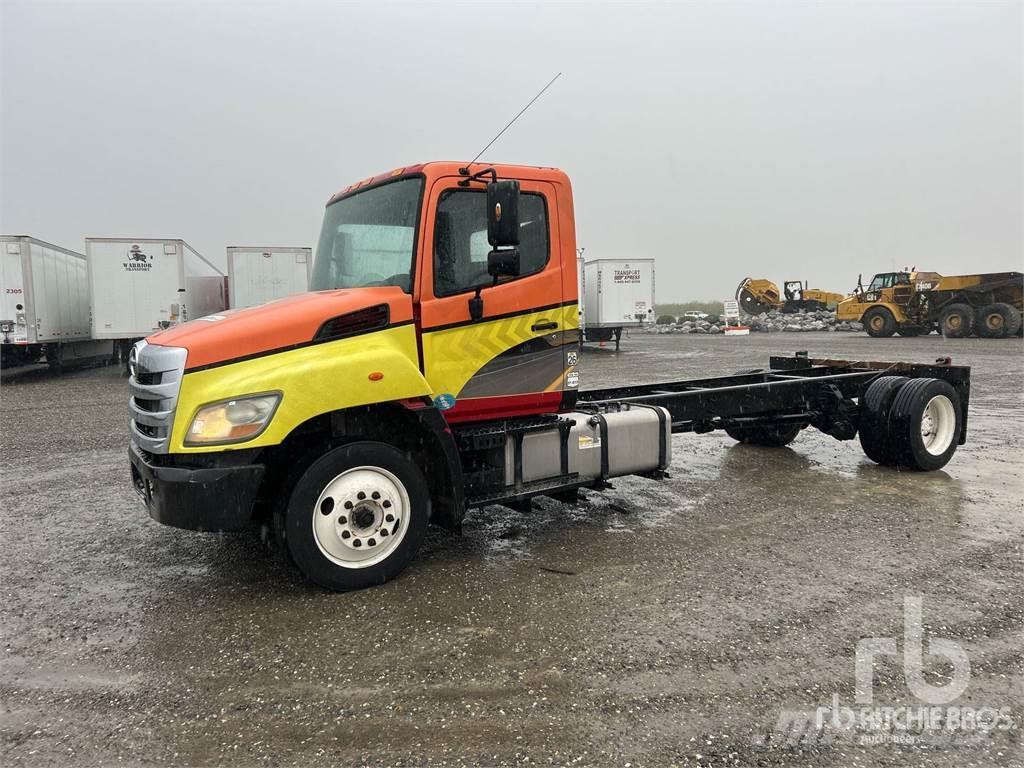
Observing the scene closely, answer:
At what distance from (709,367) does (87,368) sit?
2028cm

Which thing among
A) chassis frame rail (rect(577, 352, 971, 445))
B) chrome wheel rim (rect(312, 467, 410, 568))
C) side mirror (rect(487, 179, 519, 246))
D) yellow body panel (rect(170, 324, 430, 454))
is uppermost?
side mirror (rect(487, 179, 519, 246))

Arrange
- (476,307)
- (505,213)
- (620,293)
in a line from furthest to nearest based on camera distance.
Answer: (620,293) → (476,307) → (505,213)

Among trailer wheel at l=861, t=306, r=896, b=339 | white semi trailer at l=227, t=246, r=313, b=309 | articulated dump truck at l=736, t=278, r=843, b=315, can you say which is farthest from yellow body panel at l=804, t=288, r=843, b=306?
white semi trailer at l=227, t=246, r=313, b=309

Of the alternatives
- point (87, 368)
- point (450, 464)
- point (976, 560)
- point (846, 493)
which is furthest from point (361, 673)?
point (87, 368)

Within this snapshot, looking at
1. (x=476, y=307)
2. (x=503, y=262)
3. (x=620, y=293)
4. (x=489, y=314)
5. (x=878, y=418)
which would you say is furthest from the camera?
(x=620, y=293)

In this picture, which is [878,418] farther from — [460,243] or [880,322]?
[880,322]

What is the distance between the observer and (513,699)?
3133 millimetres

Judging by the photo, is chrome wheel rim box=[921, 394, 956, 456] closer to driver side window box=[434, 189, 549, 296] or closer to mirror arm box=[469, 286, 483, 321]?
driver side window box=[434, 189, 549, 296]

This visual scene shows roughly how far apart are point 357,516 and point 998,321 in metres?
33.3

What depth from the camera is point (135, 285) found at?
1839cm

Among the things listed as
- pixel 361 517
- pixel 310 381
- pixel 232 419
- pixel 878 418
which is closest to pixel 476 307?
pixel 310 381

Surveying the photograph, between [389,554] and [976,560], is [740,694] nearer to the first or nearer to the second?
[389,554]

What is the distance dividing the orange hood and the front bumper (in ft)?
2.03

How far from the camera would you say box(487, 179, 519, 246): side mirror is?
4312 millimetres
